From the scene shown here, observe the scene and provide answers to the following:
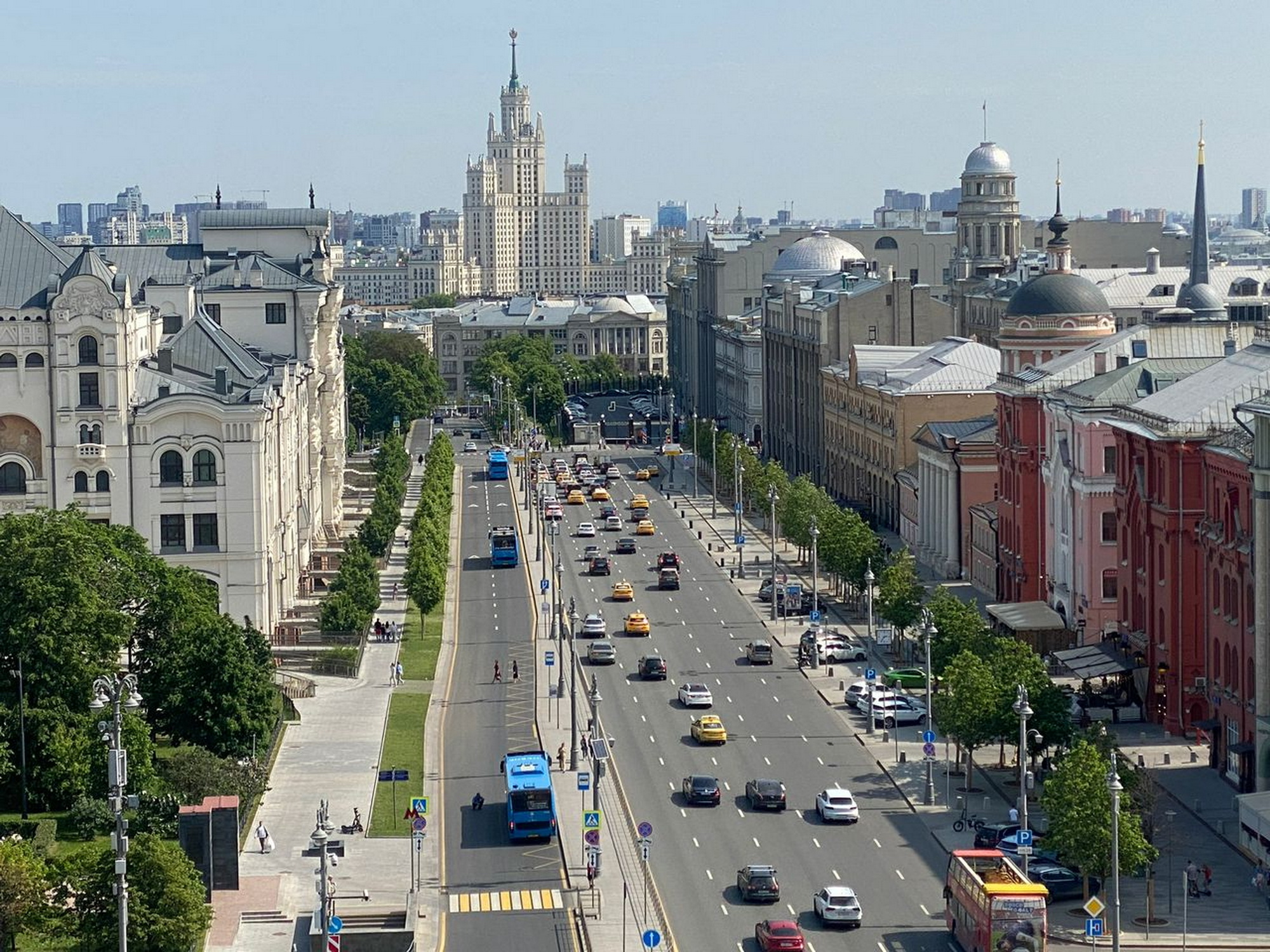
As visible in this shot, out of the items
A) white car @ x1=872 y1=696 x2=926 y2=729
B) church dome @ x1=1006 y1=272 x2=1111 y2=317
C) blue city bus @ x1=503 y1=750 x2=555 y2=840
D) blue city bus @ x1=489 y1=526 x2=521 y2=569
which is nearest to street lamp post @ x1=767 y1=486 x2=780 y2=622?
blue city bus @ x1=489 y1=526 x2=521 y2=569

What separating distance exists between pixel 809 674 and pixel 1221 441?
1167 inches

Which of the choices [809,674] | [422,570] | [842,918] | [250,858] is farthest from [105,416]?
[842,918]

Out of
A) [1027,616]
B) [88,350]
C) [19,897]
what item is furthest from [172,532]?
[19,897]

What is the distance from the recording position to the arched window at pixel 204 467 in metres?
122

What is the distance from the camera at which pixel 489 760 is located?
319ft

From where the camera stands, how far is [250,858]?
80750 millimetres

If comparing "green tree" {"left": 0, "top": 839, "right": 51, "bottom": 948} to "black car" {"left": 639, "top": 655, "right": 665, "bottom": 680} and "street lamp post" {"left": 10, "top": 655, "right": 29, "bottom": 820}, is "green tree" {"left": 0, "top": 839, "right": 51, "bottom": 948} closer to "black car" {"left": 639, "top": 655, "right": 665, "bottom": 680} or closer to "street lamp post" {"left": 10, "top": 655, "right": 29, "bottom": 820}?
"street lamp post" {"left": 10, "top": 655, "right": 29, "bottom": 820}

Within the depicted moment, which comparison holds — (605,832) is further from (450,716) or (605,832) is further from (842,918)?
(450,716)

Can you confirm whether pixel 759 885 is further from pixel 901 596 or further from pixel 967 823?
pixel 901 596

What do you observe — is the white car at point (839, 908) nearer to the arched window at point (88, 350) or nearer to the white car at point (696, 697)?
the white car at point (696, 697)

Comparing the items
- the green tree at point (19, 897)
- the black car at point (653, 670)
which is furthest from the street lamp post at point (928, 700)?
the green tree at point (19, 897)

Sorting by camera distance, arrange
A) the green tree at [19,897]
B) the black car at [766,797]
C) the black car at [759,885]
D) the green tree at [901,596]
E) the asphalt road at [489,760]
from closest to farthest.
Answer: the green tree at [19,897] < the asphalt road at [489,760] < the black car at [759,885] < the black car at [766,797] < the green tree at [901,596]

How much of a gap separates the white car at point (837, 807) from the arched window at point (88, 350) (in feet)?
167

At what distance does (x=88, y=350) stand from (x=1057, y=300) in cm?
5238
